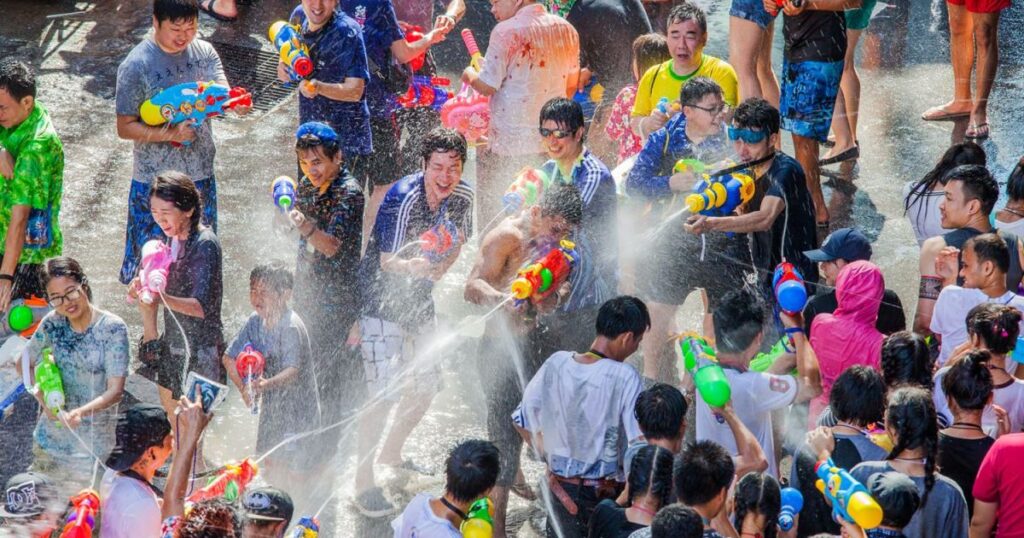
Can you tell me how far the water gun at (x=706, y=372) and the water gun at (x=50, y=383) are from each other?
310 centimetres

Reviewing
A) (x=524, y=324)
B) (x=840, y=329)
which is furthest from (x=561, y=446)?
(x=840, y=329)

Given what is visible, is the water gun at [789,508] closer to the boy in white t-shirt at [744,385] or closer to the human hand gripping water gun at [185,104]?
the boy in white t-shirt at [744,385]

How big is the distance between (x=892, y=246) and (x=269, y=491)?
545 cm

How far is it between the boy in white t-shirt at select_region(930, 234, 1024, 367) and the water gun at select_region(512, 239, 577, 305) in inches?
72.1

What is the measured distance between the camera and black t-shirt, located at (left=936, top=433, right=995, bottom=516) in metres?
5.44

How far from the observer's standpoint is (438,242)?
673cm

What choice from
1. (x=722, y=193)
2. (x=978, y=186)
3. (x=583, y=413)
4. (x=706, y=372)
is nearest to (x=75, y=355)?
(x=583, y=413)

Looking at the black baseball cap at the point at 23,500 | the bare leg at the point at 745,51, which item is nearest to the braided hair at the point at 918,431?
the black baseball cap at the point at 23,500

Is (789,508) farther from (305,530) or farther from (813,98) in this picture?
(813,98)

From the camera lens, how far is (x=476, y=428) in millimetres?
7441

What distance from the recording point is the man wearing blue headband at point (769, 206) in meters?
6.94

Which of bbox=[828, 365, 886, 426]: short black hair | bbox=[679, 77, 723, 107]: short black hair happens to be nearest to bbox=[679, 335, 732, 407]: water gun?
bbox=[828, 365, 886, 426]: short black hair

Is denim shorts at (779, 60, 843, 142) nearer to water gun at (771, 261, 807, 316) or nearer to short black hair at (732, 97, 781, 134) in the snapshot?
short black hair at (732, 97, 781, 134)

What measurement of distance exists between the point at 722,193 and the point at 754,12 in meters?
2.82
